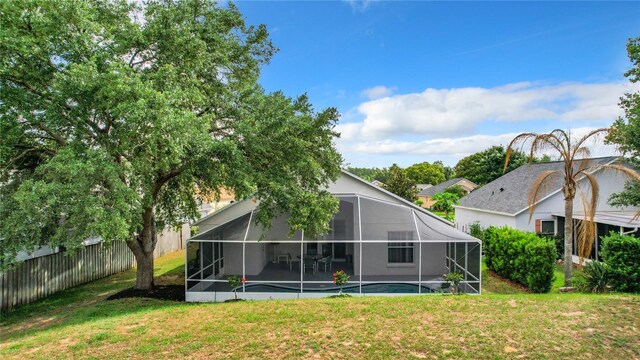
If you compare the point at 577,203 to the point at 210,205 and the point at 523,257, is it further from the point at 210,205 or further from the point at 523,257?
the point at 210,205

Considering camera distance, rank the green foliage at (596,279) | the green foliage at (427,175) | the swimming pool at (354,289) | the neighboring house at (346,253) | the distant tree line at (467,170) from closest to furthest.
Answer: the green foliage at (596,279)
the swimming pool at (354,289)
the neighboring house at (346,253)
the distant tree line at (467,170)
the green foliage at (427,175)

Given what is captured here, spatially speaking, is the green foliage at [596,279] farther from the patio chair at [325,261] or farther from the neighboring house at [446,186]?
the neighboring house at [446,186]

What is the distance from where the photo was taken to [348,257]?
17.0 meters

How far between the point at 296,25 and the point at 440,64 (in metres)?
7.48

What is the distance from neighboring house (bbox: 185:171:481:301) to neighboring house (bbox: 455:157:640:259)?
5519 millimetres

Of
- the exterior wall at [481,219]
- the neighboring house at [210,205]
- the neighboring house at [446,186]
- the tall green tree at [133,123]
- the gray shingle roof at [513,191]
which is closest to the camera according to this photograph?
the tall green tree at [133,123]

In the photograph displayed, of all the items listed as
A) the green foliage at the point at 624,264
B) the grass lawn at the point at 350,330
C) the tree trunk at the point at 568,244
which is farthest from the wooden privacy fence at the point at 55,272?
the green foliage at the point at 624,264

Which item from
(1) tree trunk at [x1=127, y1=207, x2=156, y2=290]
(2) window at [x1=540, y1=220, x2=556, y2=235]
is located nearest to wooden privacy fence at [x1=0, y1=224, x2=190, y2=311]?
(1) tree trunk at [x1=127, y1=207, x2=156, y2=290]

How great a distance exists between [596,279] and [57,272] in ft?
67.4

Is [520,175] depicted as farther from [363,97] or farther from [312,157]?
[312,157]

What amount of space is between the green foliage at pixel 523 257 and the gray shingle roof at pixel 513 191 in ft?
17.5

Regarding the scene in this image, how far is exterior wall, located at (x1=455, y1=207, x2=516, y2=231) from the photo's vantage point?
2087 cm

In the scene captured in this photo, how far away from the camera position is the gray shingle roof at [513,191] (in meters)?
20.8

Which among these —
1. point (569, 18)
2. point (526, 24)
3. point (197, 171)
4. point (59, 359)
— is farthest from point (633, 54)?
point (59, 359)
